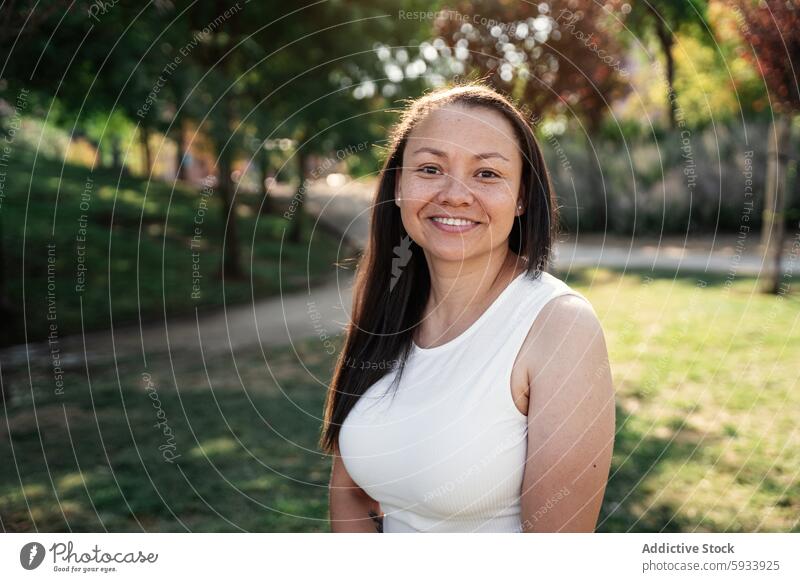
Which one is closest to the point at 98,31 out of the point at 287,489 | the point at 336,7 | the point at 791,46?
the point at 336,7

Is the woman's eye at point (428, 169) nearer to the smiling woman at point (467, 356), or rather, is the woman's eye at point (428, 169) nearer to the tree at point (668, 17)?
the smiling woman at point (467, 356)

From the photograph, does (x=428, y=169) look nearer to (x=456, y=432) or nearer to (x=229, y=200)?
(x=456, y=432)

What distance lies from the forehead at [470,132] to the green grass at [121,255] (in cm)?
712

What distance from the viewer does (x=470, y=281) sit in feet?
8.17

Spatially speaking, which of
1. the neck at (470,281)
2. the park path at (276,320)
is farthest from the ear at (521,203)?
the park path at (276,320)

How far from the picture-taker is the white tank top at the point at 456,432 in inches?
85.1

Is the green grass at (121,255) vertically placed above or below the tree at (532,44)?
below

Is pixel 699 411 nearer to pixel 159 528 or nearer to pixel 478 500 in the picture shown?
pixel 159 528

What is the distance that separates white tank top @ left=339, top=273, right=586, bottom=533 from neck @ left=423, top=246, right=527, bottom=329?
0.11m

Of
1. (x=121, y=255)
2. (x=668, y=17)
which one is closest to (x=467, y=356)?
(x=121, y=255)

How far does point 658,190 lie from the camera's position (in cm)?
1767

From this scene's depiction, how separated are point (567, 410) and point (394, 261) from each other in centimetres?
92

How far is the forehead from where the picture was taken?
232 cm

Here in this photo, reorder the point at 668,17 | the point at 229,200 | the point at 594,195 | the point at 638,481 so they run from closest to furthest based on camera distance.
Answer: the point at 638,481
the point at 229,200
the point at 594,195
the point at 668,17
